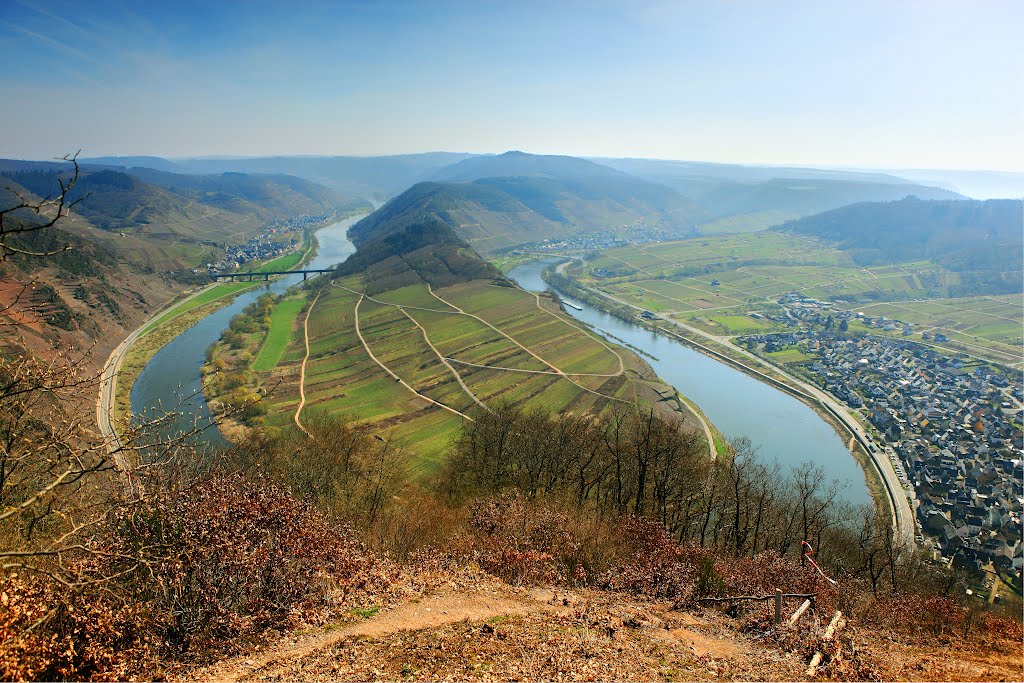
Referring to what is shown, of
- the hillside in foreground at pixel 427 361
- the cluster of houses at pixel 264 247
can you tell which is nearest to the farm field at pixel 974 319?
the hillside in foreground at pixel 427 361

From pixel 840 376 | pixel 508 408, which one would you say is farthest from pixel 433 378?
A: pixel 840 376

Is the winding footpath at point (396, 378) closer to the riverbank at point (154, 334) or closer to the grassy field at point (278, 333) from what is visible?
the grassy field at point (278, 333)

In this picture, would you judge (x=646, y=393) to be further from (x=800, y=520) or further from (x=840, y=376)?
(x=840, y=376)

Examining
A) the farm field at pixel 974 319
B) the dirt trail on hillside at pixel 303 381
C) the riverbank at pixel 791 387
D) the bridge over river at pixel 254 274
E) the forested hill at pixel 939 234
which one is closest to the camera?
the riverbank at pixel 791 387

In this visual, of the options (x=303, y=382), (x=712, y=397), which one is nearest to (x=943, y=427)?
(x=712, y=397)

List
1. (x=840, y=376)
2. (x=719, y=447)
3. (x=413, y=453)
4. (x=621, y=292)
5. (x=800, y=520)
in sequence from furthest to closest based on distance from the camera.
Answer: (x=621, y=292)
(x=840, y=376)
(x=719, y=447)
(x=413, y=453)
(x=800, y=520)

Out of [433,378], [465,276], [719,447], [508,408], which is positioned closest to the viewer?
[508,408]

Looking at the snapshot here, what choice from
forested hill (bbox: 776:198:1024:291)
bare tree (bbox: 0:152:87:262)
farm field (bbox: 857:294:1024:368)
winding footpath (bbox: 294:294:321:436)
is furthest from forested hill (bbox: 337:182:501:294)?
forested hill (bbox: 776:198:1024:291)
